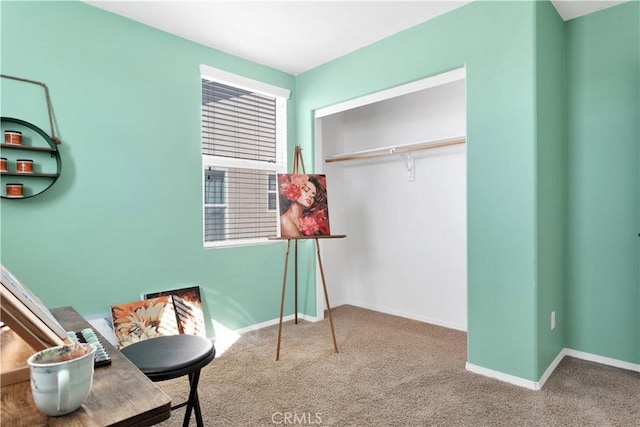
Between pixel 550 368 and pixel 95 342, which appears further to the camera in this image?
pixel 550 368

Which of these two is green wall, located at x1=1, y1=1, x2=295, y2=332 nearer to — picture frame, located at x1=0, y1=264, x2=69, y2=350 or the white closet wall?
the white closet wall

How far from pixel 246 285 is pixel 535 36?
9.26 feet

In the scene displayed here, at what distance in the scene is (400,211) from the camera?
12.8 feet

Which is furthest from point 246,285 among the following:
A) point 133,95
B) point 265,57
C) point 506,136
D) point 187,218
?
point 506,136

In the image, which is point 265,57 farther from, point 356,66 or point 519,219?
point 519,219

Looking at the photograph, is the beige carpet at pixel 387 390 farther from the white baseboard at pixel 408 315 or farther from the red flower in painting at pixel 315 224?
the red flower in painting at pixel 315 224

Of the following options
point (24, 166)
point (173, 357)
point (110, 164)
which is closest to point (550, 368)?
point (173, 357)

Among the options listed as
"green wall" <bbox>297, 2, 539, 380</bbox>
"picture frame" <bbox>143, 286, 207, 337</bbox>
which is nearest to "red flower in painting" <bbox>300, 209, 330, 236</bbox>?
"picture frame" <bbox>143, 286, 207, 337</bbox>

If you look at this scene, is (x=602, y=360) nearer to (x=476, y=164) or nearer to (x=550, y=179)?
(x=550, y=179)

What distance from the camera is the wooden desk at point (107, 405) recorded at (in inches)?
29.3

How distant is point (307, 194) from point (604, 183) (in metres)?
2.13

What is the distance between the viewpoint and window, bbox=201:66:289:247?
10.7 ft

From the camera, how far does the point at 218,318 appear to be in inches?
125

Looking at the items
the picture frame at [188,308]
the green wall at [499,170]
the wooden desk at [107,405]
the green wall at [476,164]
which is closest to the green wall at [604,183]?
the green wall at [476,164]
